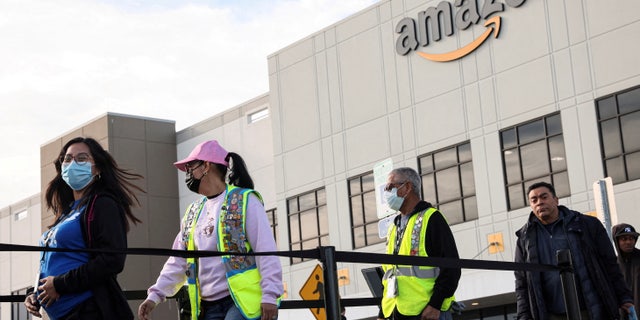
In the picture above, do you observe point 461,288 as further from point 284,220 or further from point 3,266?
point 3,266

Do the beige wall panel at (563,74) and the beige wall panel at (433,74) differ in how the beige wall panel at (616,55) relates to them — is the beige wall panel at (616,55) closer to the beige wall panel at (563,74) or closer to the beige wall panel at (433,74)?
the beige wall panel at (563,74)

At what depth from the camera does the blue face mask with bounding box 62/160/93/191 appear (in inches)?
237

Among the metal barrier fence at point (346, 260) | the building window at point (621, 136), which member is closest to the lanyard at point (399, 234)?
the metal barrier fence at point (346, 260)

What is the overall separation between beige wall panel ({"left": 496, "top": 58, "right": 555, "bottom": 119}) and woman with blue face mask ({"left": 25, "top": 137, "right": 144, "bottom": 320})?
74.3ft

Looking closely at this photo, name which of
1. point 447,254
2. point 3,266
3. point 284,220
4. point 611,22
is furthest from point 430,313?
point 3,266

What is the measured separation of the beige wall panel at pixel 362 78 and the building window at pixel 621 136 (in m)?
7.63

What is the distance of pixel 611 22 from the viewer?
26.3 metres

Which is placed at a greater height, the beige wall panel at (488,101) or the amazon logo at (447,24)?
the amazon logo at (447,24)

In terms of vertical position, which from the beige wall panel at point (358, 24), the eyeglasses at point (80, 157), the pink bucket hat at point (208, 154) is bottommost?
the eyeglasses at point (80, 157)

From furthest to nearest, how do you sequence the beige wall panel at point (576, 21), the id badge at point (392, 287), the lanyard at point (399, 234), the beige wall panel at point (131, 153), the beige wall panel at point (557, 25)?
1. the beige wall panel at point (131, 153)
2. the beige wall panel at point (557, 25)
3. the beige wall panel at point (576, 21)
4. the lanyard at point (399, 234)
5. the id badge at point (392, 287)

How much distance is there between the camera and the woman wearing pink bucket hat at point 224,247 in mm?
6082

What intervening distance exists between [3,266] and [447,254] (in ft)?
154

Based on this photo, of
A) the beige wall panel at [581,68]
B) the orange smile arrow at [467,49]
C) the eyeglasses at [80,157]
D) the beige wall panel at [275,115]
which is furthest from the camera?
the beige wall panel at [275,115]

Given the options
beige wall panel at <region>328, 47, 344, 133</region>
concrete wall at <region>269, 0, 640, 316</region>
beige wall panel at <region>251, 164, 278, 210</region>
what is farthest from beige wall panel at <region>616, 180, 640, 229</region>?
beige wall panel at <region>251, 164, 278, 210</region>
